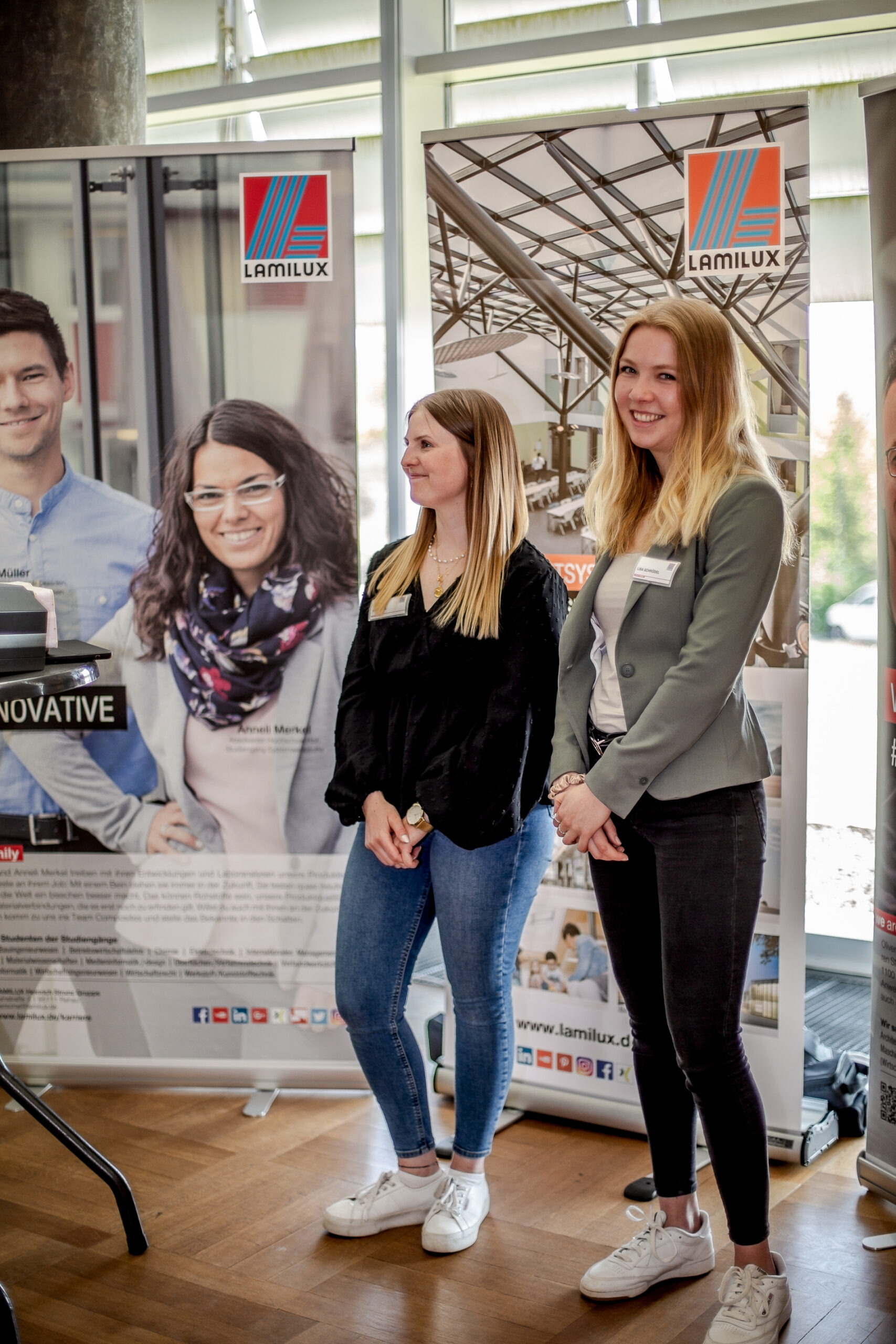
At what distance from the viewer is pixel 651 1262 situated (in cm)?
204

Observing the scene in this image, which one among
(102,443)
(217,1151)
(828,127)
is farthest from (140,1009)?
(828,127)

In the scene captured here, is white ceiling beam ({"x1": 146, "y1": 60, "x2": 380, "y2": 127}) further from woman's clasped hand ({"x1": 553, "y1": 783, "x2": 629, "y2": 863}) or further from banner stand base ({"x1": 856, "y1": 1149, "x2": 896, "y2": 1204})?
banner stand base ({"x1": 856, "y1": 1149, "x2": 896, "y2": 1204})

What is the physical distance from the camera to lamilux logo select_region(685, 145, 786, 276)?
2.41 meters

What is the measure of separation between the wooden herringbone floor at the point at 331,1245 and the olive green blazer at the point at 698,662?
3.04 ft

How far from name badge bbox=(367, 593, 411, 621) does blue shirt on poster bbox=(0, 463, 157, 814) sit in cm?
89

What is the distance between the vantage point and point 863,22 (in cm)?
308

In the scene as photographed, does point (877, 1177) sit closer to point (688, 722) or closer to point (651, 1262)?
point (651, 1262)

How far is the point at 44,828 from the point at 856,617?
7.71ft

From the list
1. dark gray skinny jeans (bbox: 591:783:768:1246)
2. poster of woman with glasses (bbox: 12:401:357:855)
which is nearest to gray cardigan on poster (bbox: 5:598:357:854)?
poster of woman with glasses (bbox: 12:401:357:855)

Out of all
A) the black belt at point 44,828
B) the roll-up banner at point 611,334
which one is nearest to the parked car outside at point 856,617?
the roll-up banner at point 611,334

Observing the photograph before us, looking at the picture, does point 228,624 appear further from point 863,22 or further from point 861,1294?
point 863,22

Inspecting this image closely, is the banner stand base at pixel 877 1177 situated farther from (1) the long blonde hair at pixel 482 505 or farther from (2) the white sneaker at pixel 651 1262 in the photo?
(1) the long blonde hair at pixel 482 505

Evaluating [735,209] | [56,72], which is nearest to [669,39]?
[735,209]

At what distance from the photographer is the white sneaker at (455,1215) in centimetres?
218
